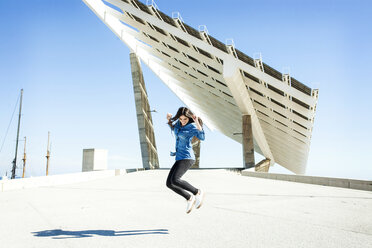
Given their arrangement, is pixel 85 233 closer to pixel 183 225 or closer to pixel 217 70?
pixel 183 225

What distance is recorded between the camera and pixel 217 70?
19594 mm

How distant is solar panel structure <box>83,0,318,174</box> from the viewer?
1631 cm

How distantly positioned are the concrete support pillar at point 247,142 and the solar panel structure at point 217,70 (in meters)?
0.80

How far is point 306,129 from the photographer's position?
930 inches

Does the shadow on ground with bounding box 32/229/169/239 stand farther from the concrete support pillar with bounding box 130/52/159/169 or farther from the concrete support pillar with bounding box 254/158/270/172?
the concrete support pillar with bounding box 254/158/270/172

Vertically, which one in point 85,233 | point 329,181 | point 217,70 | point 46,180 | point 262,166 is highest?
point 217,70

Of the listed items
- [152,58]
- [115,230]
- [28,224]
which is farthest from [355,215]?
[152,58]

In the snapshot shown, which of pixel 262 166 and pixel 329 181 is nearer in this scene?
pixel 329 181

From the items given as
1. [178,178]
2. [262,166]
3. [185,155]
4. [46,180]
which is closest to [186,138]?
[185,155]

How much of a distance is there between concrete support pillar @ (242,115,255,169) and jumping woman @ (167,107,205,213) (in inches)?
760

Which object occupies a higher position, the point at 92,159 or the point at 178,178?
the point at 92,159

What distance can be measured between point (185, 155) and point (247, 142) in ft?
65.4

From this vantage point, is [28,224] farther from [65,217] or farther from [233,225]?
[233,225]

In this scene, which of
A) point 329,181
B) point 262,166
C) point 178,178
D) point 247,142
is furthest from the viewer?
point 262,166
